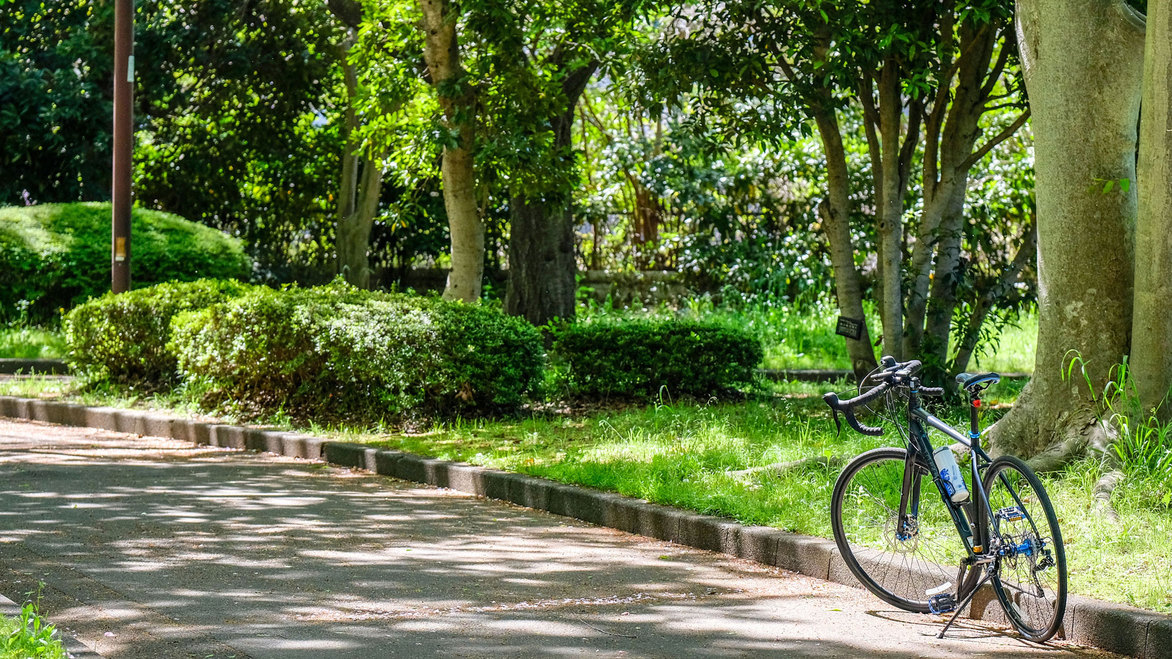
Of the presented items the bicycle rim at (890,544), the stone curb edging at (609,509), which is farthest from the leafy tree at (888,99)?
the bicycle rim at (890,544)

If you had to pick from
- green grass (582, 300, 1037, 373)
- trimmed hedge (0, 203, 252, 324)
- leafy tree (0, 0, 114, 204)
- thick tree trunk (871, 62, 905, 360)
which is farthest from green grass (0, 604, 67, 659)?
leafy tree (0, 0, 114, 204)

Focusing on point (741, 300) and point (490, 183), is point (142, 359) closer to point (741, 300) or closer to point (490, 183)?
point (490, 183)

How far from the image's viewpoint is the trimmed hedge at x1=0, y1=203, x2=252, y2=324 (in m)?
18.5

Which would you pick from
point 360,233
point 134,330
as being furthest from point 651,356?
point 360,233

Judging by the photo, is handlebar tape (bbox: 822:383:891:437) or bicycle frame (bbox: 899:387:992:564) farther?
handlebar tape (bbox: 822:383:891:437)

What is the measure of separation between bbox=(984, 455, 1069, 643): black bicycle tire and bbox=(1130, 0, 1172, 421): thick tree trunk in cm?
205

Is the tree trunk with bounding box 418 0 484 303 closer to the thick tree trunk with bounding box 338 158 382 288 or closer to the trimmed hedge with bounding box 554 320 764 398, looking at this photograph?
the trimmed hedge with bounding box 554 320 764 398

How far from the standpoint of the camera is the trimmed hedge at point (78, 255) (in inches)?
728

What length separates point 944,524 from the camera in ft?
22.1

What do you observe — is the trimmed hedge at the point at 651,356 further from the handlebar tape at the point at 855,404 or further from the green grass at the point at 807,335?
the handlebar tape at the point at 855,404

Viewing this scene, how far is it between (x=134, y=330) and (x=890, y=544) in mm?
9614

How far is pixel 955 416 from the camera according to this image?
35.2 feet

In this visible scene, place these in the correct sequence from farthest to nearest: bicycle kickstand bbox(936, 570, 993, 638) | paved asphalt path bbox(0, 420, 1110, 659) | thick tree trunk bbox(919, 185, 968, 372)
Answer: thick tree trunk bbox(919, 185, 968, 372)
bicycle kickstand bbox(936, 570, 993, 638)
paved asphalt path bbox(0, 420, 1110, 659)

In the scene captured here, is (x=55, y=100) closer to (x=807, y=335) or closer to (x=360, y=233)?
(x=360, y=233)
